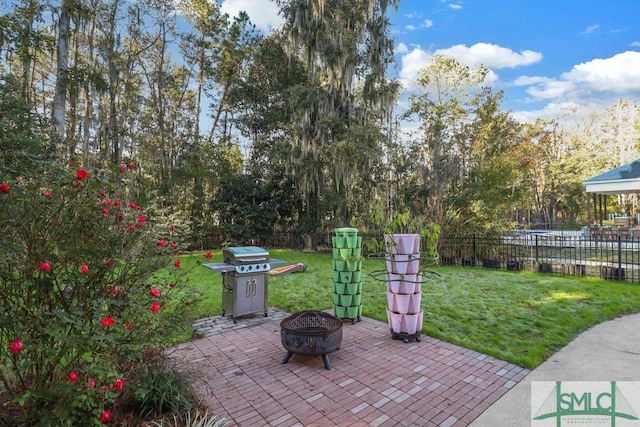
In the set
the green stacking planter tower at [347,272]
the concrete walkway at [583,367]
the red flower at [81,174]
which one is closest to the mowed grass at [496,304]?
the concrete walkway at [583,367]

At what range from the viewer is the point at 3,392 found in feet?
6.51

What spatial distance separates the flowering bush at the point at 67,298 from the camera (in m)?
1.51

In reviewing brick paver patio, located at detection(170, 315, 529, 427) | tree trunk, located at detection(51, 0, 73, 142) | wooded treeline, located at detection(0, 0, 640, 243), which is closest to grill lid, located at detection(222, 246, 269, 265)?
brick paver patio, located at detection(170, 315, 529, 427)

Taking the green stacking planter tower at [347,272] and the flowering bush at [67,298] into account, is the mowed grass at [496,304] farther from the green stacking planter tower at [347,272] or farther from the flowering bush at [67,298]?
the flowering bush at [67,298]

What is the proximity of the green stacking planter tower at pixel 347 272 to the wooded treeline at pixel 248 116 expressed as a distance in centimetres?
572

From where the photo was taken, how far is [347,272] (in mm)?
4254

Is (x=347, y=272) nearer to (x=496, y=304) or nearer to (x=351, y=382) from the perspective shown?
(x=351, y=382)

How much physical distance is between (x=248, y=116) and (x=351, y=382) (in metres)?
13.7

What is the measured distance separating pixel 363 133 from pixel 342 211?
2.88m

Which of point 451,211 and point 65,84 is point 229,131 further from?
point 451,211

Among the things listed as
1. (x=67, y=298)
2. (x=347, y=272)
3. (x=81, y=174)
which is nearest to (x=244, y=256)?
(x=347, y=272)

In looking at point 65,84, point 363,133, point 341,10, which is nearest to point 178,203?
point 65,84

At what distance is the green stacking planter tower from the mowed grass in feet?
0.87

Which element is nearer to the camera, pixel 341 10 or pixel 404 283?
pixel 404 283
